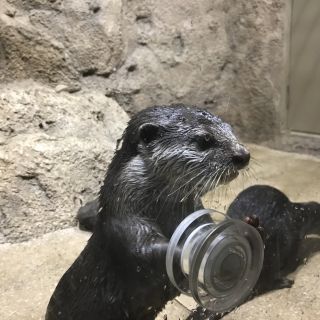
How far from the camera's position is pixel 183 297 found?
96 cm

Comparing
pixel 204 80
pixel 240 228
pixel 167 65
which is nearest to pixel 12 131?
pixel 167 65

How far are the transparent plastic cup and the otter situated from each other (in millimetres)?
54

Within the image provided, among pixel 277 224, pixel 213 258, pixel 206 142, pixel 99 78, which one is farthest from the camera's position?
pixel 99 78

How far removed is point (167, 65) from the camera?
7.28ft

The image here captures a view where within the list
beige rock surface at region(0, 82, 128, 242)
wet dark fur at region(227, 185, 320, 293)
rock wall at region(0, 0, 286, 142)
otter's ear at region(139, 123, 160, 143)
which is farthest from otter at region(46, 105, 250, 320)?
rock wall at region(0, 0, 286, 142)

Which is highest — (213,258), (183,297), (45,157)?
(213,258)

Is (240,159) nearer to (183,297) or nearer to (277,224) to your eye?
(183,297)

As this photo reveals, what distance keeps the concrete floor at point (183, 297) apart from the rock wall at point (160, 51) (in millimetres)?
509

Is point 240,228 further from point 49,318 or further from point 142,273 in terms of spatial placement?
point 49,318

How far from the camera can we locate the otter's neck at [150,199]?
0.92 m

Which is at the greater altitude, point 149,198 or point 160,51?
point 149,198

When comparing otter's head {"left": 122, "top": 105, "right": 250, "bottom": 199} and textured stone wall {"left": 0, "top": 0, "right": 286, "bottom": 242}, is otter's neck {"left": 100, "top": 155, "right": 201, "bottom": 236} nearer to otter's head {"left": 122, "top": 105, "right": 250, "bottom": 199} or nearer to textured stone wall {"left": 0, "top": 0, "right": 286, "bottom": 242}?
otter's head {"left": 122, "top": 105, "right": 250, "bottom": 199}

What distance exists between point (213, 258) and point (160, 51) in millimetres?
1503

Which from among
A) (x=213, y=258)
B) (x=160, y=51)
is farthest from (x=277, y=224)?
(x=160, y=51)
